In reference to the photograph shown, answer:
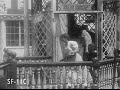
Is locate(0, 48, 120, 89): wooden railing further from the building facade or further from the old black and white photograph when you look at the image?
the building facade

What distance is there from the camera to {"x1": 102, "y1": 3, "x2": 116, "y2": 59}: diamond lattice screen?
9.44 meters

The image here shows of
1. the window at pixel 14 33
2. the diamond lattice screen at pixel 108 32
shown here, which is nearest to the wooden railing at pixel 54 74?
the diamond lattice screen at pixel 108 32

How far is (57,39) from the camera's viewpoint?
9.13 m

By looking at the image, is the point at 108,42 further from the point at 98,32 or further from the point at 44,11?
the point at 44,11

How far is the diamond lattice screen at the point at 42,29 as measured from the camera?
957 centimetres

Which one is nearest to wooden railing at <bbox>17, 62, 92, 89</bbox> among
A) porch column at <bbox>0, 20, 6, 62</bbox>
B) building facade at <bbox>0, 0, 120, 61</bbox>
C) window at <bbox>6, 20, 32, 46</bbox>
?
building facade at <bbox>0, 0, 120, 61</bbox>

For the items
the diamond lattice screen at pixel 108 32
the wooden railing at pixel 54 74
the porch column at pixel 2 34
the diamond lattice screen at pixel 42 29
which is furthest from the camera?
the porch column at pixel 2 34

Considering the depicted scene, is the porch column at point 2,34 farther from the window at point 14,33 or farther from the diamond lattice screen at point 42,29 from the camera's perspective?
the diamond lattice screen at point 42,29

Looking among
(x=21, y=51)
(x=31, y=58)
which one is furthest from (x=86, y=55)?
(x=21, y=51)

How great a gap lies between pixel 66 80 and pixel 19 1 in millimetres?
18287

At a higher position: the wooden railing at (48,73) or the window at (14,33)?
the window at (14,33)

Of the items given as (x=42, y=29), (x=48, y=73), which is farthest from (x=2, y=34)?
(x=48, y=73)

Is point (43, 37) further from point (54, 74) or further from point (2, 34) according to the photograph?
point (2, 34)

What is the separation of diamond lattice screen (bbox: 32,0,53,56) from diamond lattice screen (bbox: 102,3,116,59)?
68.8 inches
